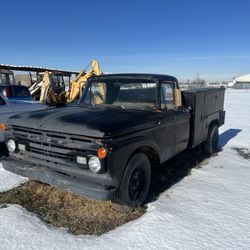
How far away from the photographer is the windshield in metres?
4.72

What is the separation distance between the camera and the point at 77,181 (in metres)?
3.48

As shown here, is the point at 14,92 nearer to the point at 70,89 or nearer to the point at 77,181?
the point at 70,89

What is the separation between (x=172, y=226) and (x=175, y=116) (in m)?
2.08

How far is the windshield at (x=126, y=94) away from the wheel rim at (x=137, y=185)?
3.86 feet

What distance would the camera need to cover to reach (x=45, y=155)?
3828mm

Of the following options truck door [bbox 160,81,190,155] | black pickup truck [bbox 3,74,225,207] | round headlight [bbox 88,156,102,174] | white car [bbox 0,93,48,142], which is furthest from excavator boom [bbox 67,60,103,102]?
round headlight [bbox 88,156,102,174]

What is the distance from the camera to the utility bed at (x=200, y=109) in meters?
5.75

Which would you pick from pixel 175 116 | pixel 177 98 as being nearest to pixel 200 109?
pixel 177 98

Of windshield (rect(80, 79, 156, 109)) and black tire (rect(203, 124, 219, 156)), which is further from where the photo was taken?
black tire (rect(203, 124, 219, 156))

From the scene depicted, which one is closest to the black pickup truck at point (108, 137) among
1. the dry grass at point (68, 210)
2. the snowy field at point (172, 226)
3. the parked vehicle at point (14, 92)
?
the dry grass at point (68, 210)

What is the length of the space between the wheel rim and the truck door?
3.61 feet

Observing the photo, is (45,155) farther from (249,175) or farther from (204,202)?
(249,175)

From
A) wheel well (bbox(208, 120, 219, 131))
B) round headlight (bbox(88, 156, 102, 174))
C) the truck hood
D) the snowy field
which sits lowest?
the snowy field

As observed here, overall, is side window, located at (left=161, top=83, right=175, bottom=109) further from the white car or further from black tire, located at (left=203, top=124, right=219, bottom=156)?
the white car
